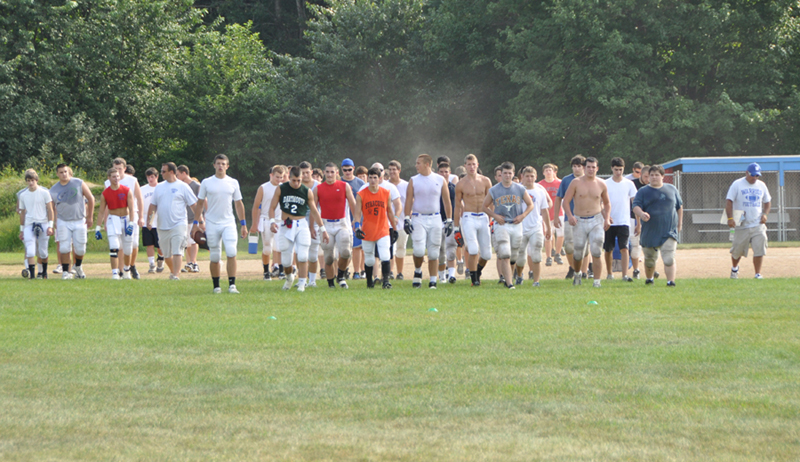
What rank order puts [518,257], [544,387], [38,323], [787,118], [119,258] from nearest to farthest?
[544,387] < [38,323] < [518,257] < [119,258] < [787,118]

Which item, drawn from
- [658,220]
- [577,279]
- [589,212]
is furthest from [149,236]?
[658,220]

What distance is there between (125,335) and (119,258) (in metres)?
7.57

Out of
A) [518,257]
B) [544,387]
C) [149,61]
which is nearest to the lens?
[544,387]

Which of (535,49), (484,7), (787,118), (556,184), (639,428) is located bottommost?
(639,428)

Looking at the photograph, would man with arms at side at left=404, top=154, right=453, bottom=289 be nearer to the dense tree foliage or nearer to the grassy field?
the grassy field

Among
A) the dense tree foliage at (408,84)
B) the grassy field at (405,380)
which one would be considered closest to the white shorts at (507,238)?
the grassy field at (405,380)

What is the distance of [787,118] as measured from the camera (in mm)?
33688

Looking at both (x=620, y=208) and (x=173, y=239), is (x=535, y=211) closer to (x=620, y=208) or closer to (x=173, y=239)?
(x=620, y=208)

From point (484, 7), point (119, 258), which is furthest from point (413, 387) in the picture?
point (484, 7)

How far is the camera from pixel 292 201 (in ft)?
41.2

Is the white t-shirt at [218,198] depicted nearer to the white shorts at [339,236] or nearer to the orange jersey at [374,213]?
the white shorts at [339,236]

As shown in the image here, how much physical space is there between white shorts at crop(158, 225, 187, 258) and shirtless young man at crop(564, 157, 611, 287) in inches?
262

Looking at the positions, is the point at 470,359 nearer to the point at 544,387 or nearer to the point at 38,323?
the point at 544,387

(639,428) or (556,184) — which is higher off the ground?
(556,184)
